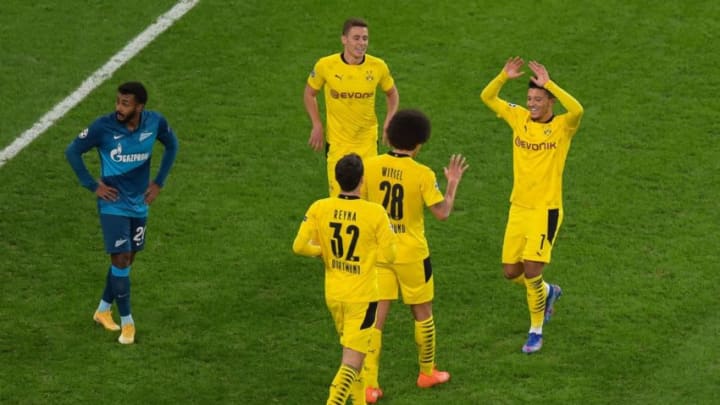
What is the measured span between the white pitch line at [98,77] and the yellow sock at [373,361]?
20.0 ft

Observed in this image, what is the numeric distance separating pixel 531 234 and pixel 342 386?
8.53 feet

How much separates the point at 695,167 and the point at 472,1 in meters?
4.34

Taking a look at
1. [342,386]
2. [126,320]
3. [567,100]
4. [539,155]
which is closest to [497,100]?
[539,155]

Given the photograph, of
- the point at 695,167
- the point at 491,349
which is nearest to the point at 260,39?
Answer: the point at 695,167

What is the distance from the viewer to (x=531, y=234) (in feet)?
43.4

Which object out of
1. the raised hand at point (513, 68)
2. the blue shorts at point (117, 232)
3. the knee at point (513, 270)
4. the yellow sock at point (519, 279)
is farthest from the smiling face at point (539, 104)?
the blue shorts at point (117, 232)

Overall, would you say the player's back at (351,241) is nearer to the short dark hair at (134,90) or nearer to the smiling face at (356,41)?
the short dark hair at (134,90)

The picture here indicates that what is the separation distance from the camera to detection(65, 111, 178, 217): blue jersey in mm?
13180

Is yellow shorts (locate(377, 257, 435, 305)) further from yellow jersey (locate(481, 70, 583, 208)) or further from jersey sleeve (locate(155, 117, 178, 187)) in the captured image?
jersey sleeve (locate(155, 117, 178, 187))

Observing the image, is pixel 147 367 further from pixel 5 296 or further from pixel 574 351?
pixel 574 351

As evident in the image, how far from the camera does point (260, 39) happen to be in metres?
19.1

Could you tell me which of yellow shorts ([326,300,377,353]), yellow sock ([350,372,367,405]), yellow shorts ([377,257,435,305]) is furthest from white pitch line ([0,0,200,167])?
yellow shorts ([326,300,377,353])

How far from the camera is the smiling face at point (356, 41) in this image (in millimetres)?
14414

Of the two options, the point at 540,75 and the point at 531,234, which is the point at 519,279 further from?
the point at 540,75
